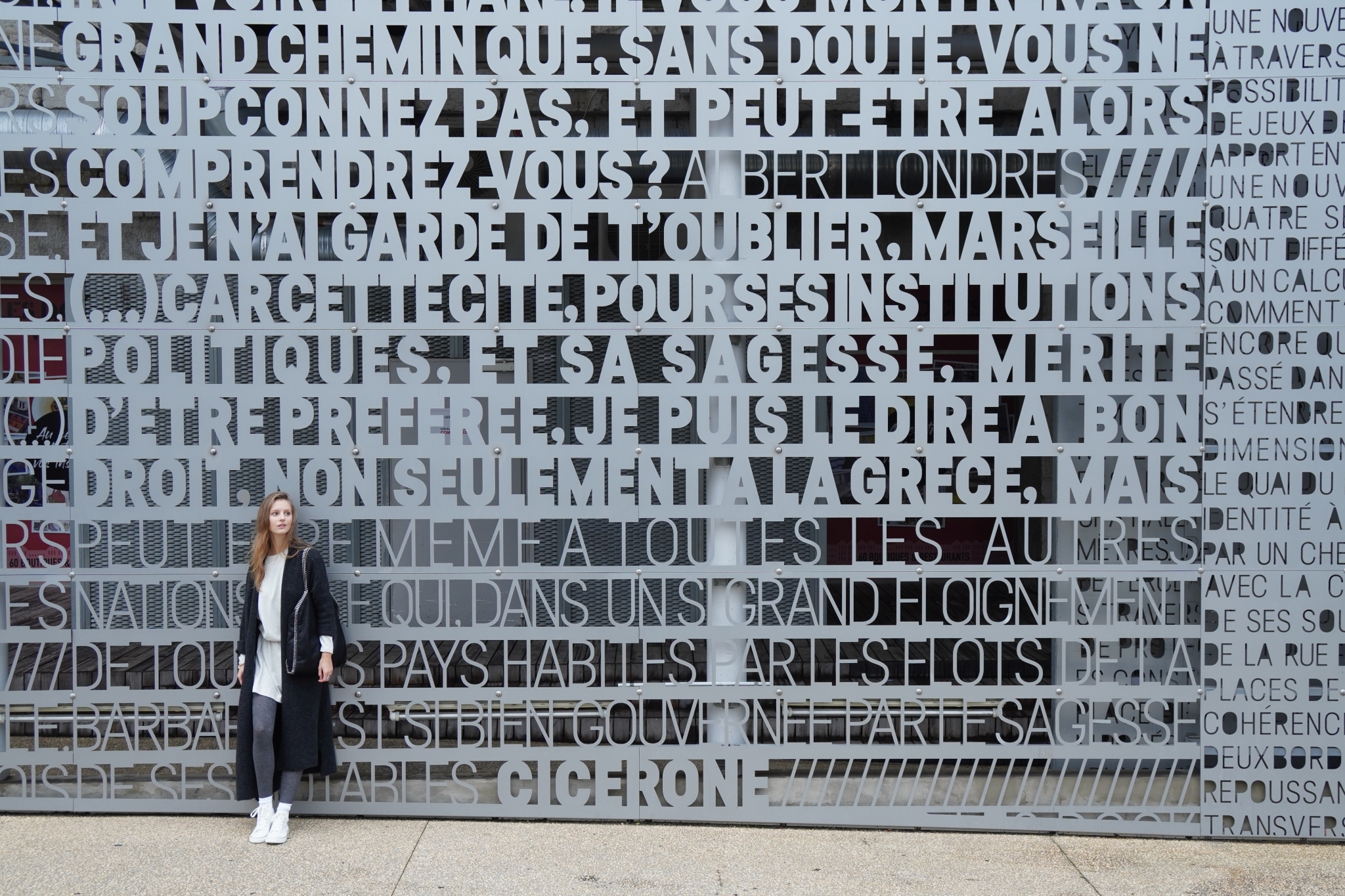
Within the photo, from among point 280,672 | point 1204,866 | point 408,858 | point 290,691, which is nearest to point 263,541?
point 280,672

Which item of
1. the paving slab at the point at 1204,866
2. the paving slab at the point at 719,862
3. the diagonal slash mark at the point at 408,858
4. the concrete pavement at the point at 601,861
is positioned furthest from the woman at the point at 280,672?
the paving slab at the point at 1204,866

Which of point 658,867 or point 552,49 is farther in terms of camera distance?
point 552,49

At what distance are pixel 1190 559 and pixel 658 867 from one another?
320 centimetres

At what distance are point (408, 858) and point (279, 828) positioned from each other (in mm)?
709

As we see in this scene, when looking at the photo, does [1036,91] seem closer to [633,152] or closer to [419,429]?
[633,152]

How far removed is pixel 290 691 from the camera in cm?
539

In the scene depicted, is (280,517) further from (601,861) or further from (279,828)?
(601,861)

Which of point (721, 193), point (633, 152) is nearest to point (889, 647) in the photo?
point (721, 193)

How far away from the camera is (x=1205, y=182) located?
5.53 m

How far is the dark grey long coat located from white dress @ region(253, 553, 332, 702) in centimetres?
2

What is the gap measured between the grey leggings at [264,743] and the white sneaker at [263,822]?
0.05 metres

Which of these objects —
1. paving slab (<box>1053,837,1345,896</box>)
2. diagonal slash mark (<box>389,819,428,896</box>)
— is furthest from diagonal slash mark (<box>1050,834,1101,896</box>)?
diagonal slash mark (<box>389,819,428,896</box>)

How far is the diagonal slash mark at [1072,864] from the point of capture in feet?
16.3

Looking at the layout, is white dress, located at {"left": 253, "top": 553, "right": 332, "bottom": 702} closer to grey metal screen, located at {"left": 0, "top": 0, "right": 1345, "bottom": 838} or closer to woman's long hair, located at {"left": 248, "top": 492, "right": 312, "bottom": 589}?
woman's long hair, located at {"left": 248, "top": 492, "right": 312, "bottom": 589}
